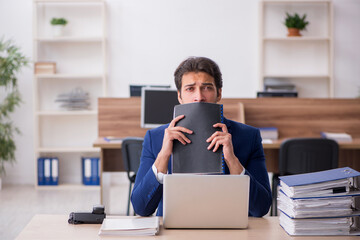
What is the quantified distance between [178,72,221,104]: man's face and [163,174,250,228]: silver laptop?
41cm

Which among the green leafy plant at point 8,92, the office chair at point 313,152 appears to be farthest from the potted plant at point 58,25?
the office chair at point 313,152

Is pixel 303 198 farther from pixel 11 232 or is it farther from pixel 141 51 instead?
pixel 141 51

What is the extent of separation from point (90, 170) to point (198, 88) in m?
4.08

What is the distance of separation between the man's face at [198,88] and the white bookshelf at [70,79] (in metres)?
4.01

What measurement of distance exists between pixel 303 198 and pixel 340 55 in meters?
4.81

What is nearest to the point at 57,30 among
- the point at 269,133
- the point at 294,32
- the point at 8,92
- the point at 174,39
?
the point at 8,92

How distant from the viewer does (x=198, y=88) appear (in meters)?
1.83

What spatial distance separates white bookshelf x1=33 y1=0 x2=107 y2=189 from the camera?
585 cm

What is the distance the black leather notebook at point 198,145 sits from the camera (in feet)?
5.17

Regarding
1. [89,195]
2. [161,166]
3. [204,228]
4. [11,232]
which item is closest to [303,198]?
[204,228]

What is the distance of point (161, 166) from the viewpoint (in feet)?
5.58

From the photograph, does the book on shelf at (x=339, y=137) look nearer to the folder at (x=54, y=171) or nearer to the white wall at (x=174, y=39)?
the white wall at (x=174, y=39)

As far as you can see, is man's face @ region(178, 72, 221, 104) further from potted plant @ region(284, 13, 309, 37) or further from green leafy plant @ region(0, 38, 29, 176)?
potted plant @ region(284, 13, 309, 37)

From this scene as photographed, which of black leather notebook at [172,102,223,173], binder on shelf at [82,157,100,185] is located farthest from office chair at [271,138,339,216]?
binder on shelf at [82,157,100,185]
